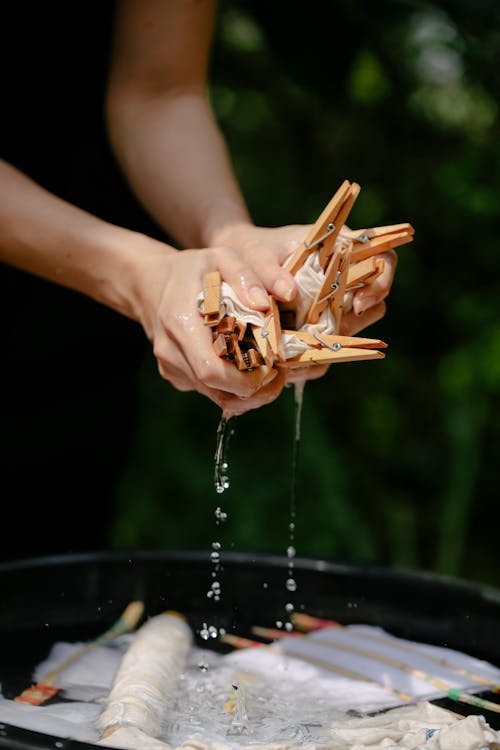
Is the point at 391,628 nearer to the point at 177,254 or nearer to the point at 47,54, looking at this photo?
the point at 177,254

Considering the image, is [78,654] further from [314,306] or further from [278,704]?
[314,306]

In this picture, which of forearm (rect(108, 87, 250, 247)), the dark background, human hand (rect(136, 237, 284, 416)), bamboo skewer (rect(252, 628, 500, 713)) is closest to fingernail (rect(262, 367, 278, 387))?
human hand (rect(136, 237, 284, 416))

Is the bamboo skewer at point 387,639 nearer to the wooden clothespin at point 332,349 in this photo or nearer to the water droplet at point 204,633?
the water droplet at point 204,633

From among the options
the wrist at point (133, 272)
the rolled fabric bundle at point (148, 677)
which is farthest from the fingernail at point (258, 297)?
the rolled fabric bundle at point (148, 677)

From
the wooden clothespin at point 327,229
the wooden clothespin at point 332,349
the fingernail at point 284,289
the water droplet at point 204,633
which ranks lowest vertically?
the water droplet at point 204,633

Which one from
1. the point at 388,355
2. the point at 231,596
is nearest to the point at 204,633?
the point at 231,596

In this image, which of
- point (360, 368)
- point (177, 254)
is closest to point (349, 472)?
point (360, 368)

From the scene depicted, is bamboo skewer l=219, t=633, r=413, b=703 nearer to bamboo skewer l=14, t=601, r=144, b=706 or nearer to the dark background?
bamboo skewer l=14, t=601, r=144, b=706
